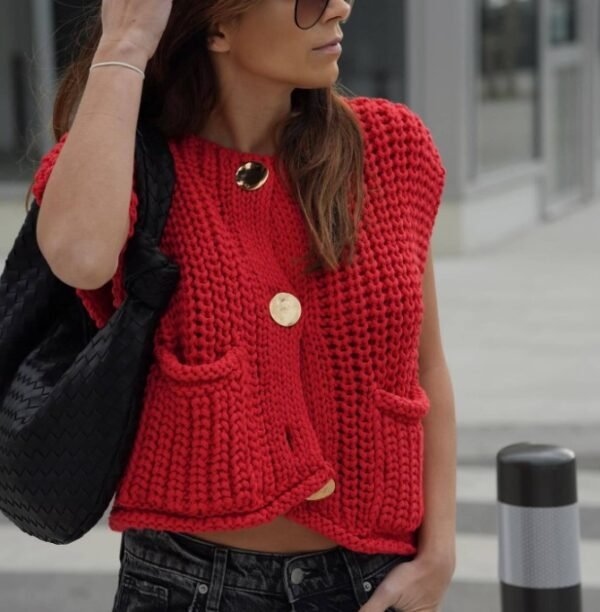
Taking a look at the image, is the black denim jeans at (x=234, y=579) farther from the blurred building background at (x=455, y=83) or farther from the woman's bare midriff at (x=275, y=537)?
the blurred building background at (x=455, y=83)

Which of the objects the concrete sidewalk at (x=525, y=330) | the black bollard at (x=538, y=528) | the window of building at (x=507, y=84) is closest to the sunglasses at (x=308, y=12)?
the black bollard at (x=538, y=528)

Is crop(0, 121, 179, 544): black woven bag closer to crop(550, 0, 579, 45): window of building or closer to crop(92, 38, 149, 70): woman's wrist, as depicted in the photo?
crop(92, 38, 149, 70): woman's wrist

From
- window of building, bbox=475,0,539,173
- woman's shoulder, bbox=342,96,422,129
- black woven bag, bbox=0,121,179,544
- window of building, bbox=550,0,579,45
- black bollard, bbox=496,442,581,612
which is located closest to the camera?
black woven bag, bbox=0,121,179,544

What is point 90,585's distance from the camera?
192 inches

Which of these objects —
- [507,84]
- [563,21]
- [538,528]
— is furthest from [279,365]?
[563,21]

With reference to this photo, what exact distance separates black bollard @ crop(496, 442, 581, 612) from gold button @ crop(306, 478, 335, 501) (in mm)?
1262

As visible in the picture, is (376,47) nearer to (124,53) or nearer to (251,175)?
(251,175)

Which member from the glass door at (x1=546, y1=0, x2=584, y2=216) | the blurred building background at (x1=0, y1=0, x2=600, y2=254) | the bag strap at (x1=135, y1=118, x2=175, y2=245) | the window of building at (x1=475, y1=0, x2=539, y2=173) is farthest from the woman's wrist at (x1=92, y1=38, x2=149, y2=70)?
the glass door at (x1=546, y1=0, x2=584, y2=216)

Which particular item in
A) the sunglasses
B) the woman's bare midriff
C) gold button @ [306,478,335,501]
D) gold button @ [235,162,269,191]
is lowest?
the woman's bare midriff

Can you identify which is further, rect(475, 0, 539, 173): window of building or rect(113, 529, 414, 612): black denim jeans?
rect(475, 0, 539, 173): window of building

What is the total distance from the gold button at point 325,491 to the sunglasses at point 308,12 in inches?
23.8

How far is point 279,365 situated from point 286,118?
0.37m

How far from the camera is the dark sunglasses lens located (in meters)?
1.92

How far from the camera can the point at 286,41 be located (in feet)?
6.36
